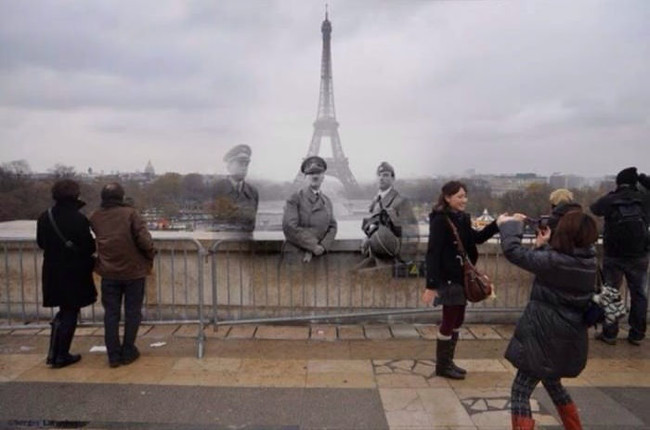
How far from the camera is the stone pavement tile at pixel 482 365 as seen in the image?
16.9 ft

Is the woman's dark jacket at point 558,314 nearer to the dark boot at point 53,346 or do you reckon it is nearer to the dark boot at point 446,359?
the dark boot at point 446,359

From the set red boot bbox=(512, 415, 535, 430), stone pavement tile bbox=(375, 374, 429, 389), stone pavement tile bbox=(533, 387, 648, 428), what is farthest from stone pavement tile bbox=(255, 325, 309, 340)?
red boot bbox=(512, 415, 535, 430)

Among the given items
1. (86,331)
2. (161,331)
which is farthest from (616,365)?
(86,331)

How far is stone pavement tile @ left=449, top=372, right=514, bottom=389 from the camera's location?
472 cm

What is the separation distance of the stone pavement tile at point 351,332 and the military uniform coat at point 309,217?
995mm

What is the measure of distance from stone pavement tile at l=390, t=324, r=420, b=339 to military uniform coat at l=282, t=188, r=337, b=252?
4.18 feet

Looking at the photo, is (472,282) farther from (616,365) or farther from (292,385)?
(616,365)

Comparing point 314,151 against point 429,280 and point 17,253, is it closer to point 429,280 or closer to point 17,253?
point 429,280

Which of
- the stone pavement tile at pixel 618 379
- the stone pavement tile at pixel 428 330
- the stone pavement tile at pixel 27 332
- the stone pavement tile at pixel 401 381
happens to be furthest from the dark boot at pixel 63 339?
the stone pavement tile at pixel 618 379

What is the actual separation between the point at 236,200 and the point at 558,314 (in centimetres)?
456

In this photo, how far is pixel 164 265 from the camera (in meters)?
6.68

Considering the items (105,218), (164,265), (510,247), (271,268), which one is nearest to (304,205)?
(271,268)

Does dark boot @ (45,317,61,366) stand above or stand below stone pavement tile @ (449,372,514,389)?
above

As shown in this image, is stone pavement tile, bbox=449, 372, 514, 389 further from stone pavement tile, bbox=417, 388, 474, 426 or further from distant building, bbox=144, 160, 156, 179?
distant building, bbox=144, 160, 156, 179
